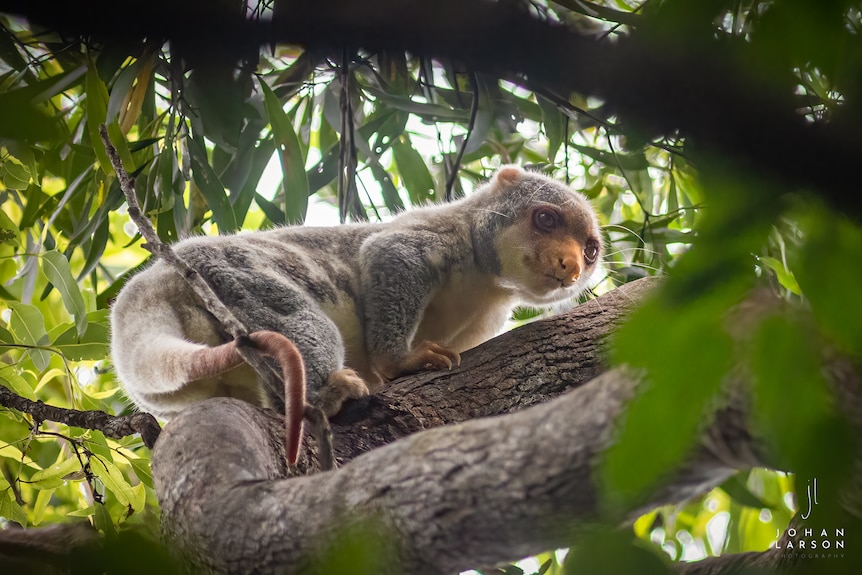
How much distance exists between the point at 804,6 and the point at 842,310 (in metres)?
0.29

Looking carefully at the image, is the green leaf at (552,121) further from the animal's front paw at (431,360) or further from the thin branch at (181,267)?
the thin branch at (181,267)

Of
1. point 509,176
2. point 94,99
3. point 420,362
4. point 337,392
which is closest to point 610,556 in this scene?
point 337,392

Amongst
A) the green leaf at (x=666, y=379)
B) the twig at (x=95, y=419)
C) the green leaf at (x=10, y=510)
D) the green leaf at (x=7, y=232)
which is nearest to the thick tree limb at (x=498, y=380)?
the twig at (x=95, y=419)

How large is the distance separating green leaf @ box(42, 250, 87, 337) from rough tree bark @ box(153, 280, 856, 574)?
109cm

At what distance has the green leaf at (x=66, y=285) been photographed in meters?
3.18

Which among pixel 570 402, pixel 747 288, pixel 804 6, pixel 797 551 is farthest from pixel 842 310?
pixel 797 551

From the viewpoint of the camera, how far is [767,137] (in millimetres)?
642

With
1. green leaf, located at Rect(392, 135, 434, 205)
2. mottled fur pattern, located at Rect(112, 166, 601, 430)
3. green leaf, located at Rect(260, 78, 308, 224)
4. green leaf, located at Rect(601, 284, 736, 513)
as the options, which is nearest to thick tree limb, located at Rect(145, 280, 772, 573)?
green leaf, located at Rect(601, 284, 736, 513)

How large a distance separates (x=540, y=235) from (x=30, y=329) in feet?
8.17

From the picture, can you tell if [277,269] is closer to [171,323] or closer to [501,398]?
[171,323]

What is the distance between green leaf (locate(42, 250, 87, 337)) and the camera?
10.4ft

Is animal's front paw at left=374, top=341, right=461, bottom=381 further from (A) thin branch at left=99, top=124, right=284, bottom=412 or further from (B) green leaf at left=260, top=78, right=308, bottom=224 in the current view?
(A) thin branch at left=99, top=124, right=284, bottom=412

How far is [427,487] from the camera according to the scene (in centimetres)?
132

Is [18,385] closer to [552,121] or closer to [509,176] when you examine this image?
[509,176]
